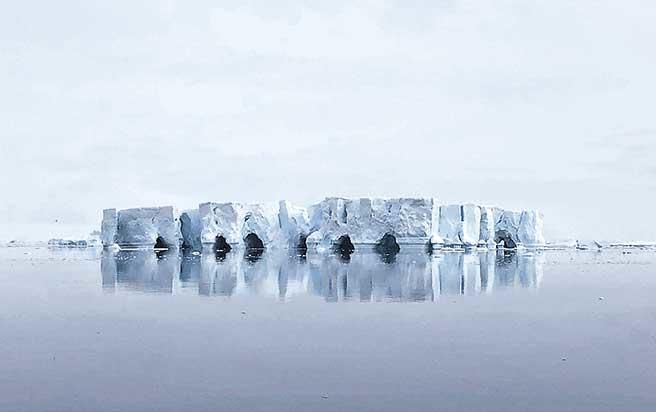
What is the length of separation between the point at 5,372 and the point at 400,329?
421cm

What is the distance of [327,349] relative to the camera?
688cm

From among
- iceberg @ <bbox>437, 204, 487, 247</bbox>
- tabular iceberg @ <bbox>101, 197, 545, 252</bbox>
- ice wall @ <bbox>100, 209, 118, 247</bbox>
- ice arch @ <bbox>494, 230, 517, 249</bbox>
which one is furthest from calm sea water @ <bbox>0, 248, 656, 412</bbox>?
ice arch @ <bbox>494, 230, 517, 249</bbox>

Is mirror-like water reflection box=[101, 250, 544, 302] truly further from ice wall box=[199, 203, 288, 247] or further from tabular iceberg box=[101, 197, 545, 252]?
ice wall box=[199, 203, 288, 247]

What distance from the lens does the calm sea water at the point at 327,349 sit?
198 inches

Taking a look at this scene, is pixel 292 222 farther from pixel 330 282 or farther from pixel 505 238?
pixel 330 282

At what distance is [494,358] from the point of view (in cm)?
639

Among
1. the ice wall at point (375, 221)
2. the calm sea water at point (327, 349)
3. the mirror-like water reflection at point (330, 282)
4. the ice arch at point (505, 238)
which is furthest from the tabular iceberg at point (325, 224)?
the calm sea water at point (327, 349)

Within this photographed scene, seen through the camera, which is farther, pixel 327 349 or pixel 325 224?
pixel 325 224

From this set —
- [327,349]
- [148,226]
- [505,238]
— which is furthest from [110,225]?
[327,349]

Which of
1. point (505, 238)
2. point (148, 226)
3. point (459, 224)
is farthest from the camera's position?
point (505, 238)

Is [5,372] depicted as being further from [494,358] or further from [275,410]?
[494,358]

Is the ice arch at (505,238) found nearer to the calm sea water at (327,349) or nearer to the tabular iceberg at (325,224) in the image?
the tabular iceberg at (325,224)

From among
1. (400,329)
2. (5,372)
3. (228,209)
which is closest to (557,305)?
(400,329)

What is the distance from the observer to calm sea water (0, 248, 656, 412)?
5023mm
